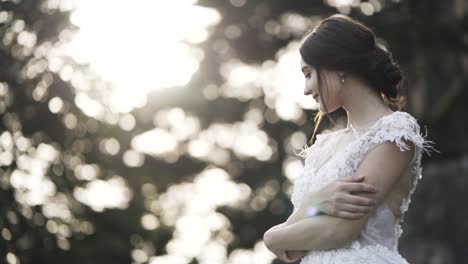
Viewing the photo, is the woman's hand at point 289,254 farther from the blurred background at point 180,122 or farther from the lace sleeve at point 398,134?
the blurred background at point 180,122

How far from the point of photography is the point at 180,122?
18.8 meters

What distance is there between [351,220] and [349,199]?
86 mm

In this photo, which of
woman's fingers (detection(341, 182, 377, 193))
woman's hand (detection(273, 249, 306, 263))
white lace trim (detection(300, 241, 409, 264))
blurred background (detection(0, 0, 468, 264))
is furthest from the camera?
blurred background (detection(0, 0, 468, 264))

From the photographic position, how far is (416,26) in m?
14.9

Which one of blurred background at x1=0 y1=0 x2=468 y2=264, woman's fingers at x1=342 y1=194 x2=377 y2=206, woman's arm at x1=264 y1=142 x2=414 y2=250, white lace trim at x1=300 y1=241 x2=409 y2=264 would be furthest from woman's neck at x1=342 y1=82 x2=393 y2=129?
blurred background at x1=0 y1=0 x2=468 y2=264

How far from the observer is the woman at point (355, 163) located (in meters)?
3.19

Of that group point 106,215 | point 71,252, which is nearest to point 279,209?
point 106,215

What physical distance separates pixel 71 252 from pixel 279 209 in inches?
213

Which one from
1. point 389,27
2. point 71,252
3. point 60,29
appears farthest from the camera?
point 389,27

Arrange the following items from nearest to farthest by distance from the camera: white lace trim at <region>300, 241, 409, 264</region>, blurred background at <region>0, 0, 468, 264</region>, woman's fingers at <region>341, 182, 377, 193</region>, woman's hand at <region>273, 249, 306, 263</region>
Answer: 1. woman's fingers at <region>341, 182, 377, 193</region>
2. white lace trim at <region>300, 241, 409, 264</region>
3. woman's hand at <region>273, 249, 306, 263</region>
4. blurred background at <region>0, 0, 468, 264</region>

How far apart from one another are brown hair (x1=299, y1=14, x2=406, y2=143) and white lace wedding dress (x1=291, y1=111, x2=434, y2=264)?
0.50 feet

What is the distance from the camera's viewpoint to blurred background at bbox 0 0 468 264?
11047 mm

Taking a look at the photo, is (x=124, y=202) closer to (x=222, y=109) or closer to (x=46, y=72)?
(x=222, y=109)

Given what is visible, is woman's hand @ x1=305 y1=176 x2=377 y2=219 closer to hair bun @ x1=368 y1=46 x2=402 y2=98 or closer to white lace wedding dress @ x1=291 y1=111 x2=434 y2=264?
white lace wedding dress @ x1=291 y1=111 x2=434 y2=264
